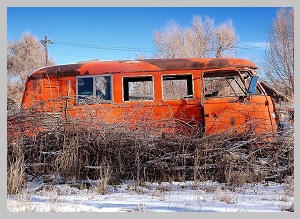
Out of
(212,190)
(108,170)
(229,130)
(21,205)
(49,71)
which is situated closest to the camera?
(21,205)

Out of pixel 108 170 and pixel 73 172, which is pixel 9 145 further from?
pixel 108 170

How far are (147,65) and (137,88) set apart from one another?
4.82 ft

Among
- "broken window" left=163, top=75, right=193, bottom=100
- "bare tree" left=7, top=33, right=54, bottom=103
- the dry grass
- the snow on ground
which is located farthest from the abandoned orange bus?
"bare tree" left=7, top=33, right=54, bottom=103

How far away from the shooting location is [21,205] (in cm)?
469

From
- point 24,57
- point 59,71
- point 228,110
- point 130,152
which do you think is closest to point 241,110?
point 228,110

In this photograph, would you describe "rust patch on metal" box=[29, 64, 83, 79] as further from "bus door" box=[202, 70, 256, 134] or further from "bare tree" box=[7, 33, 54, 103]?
"bare tree" box=[7, 33, 54, 103]

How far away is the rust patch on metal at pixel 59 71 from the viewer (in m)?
8.25

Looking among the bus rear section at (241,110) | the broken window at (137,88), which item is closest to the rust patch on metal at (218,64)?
the bus rear section at (241,110)

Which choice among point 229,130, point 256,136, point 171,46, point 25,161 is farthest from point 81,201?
point 171,46

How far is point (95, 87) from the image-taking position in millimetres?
8062

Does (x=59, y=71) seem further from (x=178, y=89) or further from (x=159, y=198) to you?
(x=159, y=198)

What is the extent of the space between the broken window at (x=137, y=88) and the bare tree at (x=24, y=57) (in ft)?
103

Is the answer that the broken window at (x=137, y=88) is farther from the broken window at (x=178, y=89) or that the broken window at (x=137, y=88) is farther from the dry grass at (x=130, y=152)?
the dry grass at (x=130, y=152)

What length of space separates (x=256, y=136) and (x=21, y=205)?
15.5ft
